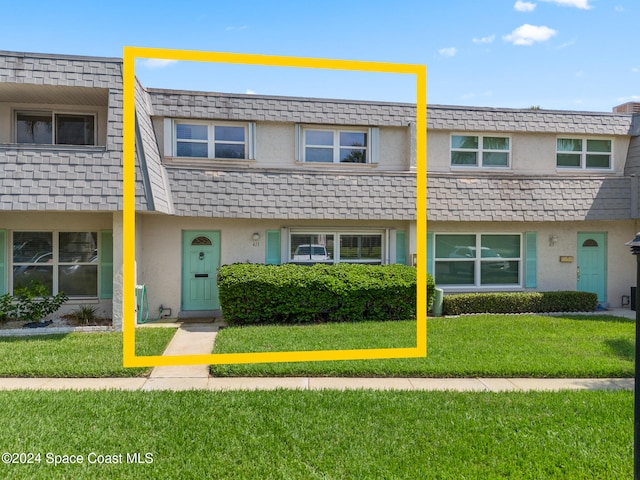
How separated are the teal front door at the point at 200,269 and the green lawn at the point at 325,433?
5605 mm

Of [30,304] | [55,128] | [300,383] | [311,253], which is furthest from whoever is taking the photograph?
[311,253]

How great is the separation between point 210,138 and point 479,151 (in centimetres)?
771

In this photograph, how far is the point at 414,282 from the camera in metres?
9.99

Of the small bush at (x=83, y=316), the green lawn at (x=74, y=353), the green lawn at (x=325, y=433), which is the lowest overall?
the green lawn at (x=325, y=433)

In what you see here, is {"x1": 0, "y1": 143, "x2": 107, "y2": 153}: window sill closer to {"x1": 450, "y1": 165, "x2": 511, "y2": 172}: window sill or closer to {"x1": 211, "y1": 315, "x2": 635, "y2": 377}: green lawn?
{"x1": 211, "y1": 315, "x2": 635, "y2": 377}: green lawn

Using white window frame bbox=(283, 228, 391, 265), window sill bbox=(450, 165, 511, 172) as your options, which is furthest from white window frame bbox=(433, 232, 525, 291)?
window sill bbox=(450, 165, 511, 172)

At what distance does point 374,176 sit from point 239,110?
13.1 feet

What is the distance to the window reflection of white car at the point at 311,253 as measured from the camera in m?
11.3

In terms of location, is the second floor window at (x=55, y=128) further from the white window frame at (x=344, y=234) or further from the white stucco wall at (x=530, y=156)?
the white stucco wall at (x=530, y=156)

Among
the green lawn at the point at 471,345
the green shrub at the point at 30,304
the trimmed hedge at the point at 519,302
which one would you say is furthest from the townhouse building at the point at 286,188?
the green lawn at the point at 471,345

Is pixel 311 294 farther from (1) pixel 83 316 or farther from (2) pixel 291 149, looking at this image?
(1) pixel 83 316

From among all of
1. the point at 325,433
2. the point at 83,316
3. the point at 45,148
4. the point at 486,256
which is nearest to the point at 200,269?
the point at 83,316

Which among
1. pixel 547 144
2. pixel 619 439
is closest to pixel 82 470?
pixel 619 439

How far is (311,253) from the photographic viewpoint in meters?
11.4
